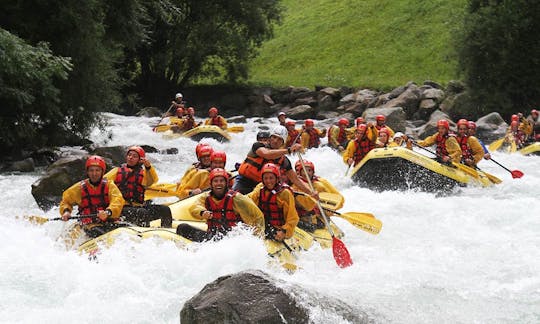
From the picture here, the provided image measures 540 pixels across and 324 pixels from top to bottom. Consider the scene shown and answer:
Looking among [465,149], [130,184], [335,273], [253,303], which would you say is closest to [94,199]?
[130,184]

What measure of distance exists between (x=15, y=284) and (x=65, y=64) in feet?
23.2

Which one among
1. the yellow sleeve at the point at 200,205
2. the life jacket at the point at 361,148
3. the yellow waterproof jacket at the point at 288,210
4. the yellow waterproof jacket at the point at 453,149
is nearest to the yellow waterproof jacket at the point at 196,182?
the yellow sleeve at the point at 200,205

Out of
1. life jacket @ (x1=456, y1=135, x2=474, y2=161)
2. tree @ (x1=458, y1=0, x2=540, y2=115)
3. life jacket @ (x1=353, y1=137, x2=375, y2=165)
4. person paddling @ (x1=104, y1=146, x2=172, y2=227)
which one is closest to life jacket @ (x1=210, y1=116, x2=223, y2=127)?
life jacket @ (x1=353, y1=137, x2=375, y2=165)

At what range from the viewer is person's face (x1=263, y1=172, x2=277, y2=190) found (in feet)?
23.6

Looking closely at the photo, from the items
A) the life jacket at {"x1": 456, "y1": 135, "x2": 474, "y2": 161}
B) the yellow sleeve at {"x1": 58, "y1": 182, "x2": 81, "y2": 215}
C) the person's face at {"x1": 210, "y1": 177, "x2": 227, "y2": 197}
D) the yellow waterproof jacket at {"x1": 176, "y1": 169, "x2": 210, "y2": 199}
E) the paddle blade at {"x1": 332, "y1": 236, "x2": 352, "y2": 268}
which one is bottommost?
the life jacket at {"x1": 456, "y1": 135, "x2": 474, "y2": 161}

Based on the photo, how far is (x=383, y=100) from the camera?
25641mm

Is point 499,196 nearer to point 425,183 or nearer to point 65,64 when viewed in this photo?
point 425,183

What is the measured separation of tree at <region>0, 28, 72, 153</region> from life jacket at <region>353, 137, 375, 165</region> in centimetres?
563

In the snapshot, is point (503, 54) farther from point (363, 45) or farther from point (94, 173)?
point (94, 173)

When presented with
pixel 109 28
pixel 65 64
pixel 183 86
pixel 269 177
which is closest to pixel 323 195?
pixel 269 177

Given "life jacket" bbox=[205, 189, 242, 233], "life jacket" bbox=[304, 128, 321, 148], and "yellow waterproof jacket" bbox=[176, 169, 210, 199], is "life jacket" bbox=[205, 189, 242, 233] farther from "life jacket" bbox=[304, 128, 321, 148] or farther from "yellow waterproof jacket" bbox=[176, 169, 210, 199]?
"life jacket" bbox=[304, 128, 321, 148]

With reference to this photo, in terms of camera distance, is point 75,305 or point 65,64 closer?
point 75,305

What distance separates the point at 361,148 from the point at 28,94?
6458 millimetres

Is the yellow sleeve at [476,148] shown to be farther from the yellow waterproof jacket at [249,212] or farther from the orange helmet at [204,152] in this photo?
the yellow waterproof jacket at [249,212]
